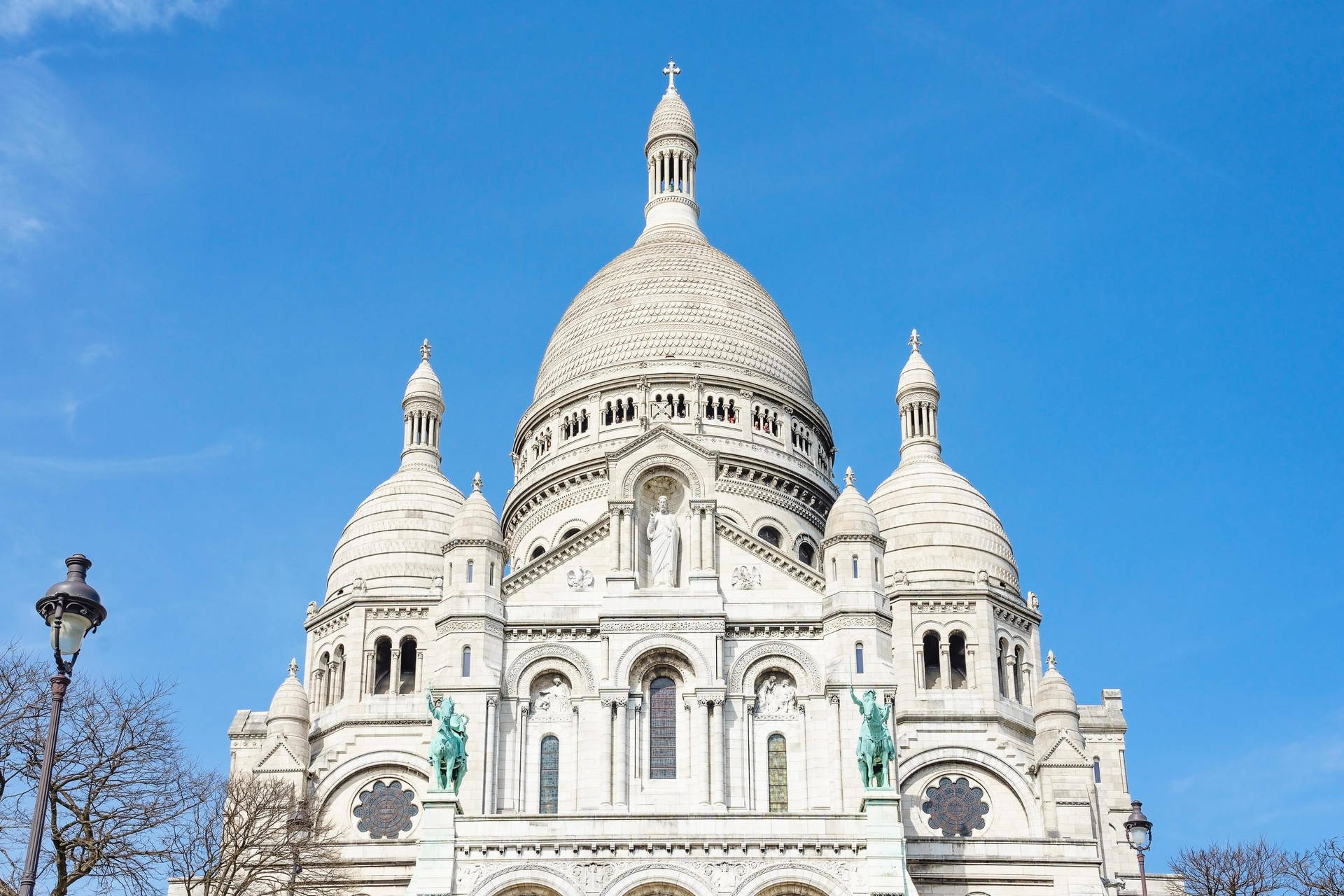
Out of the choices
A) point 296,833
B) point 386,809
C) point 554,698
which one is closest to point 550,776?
point 554,698

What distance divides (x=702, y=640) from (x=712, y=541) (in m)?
3.63

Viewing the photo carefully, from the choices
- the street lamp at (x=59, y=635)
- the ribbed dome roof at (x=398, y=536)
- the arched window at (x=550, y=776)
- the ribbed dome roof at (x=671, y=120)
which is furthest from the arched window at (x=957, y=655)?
the street lamp at (x=59, y=635)

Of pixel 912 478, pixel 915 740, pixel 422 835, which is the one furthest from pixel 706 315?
pixel 422 835

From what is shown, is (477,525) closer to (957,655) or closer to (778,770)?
(778,770)

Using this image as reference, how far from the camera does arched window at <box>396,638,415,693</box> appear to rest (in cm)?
6606

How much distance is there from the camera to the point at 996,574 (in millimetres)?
67875

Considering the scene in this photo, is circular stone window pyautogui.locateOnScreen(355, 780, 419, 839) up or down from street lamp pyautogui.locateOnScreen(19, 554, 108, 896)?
up

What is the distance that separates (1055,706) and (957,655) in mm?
4479

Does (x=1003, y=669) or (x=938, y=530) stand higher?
(x=938, y=530)

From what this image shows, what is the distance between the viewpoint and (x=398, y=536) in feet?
229

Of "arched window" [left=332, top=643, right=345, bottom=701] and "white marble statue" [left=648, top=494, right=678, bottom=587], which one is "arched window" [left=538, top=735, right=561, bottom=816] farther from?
"arched window" [left=332, top=643, right=345, bottom=701]

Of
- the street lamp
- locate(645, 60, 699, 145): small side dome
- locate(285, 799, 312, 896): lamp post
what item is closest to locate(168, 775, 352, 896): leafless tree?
locate(285, 799, 312, 896): lamp post

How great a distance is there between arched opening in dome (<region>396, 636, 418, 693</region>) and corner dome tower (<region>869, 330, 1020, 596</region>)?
56.2ft

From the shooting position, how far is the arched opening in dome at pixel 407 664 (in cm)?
6625
